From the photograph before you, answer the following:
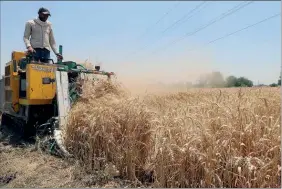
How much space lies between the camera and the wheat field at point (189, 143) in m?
3.62

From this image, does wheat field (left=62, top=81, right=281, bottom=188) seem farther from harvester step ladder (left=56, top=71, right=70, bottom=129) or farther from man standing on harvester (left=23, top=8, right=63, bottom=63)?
man standing on harvester (left=23, top=8, right=63, bottom=63)

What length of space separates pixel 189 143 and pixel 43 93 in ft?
12.4

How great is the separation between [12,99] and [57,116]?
148cm

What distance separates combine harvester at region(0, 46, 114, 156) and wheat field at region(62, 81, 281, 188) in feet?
3.37

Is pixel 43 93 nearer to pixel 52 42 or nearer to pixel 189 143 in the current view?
pixel 52 42

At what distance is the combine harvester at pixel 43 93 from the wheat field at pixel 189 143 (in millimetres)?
1027

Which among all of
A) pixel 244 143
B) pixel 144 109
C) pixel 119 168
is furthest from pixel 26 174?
pixel 244 143

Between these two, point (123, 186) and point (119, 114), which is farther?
point (119, 114)

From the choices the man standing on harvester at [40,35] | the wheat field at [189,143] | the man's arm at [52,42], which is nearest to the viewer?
the wheat field at [189,143]

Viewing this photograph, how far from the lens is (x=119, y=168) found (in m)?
4.65

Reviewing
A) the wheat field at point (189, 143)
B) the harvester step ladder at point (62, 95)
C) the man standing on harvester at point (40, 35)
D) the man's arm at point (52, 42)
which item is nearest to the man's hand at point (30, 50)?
the man standing on harvester at point (40, 35)

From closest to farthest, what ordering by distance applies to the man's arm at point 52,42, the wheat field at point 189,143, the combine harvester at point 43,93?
the wheat field at point 189,143 → the combine harvester at point 43,93 → the man's arm at point 52,42

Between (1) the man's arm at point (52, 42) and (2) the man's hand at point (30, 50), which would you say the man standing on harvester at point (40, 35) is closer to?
(1) the man's arm at point (52, 42)

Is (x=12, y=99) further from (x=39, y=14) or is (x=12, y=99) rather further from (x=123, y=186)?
(x=123, y=186)
